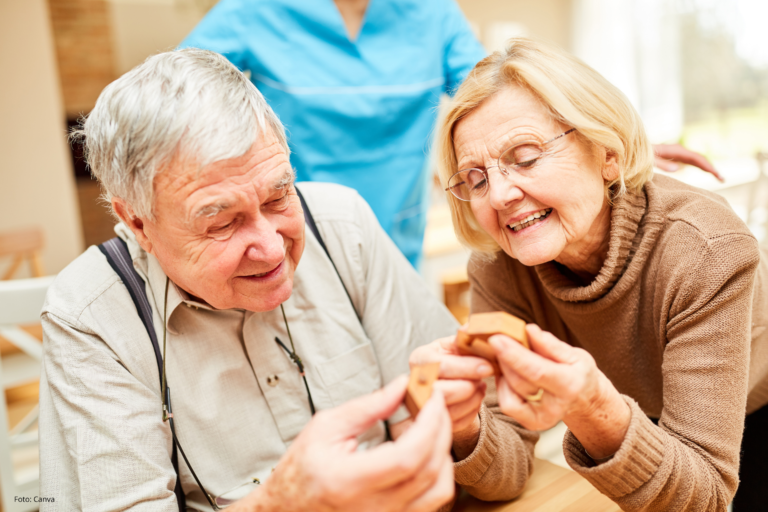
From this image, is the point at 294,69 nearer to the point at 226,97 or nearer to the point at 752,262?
the point at 226,97

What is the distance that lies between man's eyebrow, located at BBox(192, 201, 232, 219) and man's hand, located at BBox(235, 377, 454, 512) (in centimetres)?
41

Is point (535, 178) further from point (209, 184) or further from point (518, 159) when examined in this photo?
point (209, 184)

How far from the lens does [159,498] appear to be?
3.36ft

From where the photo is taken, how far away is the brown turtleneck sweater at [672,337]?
3.17ft

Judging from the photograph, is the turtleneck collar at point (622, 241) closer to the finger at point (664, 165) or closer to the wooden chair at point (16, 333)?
the finger at point (664, 165)

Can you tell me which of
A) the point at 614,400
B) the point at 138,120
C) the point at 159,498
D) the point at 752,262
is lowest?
the point at 159,498

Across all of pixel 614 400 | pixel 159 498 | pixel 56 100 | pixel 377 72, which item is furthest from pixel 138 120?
pixel 56 100

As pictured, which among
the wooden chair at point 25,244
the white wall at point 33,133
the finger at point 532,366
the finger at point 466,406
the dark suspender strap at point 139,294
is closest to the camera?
the finger at point 532,366

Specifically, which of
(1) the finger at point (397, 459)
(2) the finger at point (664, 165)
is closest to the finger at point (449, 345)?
(1) the finger at point (397, 459)

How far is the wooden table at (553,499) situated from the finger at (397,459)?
0.49m

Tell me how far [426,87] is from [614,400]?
1.39 meters

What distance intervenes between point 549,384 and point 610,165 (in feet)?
1.93

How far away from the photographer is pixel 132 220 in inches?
43.4

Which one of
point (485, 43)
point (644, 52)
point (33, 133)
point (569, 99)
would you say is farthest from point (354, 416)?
point (644, 52)
